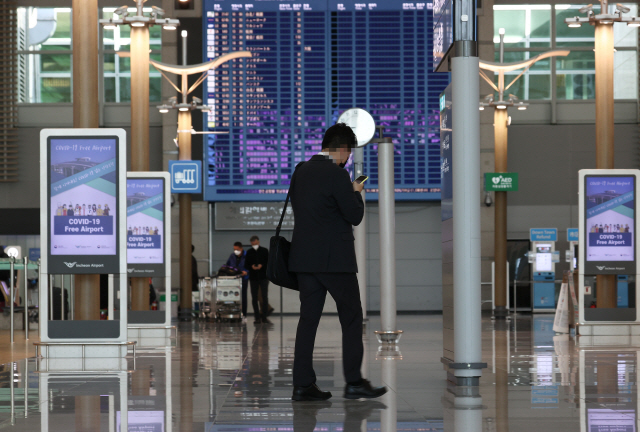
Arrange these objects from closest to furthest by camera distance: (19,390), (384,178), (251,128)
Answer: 1. (19,390)
2. (384,178)
3. (251,128)

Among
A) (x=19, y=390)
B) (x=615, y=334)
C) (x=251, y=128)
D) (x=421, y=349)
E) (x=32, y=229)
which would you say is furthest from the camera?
(x=32, y=229)

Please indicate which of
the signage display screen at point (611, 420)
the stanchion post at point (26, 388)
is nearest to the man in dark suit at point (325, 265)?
the signage display screen at point (611, 420)

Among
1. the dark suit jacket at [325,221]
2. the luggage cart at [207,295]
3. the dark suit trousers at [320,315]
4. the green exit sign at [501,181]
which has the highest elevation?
the green exit sign at [501,181]

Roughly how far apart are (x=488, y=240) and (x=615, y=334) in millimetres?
10919

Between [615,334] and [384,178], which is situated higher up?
[384,178]

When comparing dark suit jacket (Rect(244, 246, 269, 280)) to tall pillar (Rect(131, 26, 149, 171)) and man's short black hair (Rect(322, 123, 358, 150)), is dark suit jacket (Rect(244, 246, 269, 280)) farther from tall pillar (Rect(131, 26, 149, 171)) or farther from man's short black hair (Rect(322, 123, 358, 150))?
man's short black hair (Rect(322, 123, 358, 150))

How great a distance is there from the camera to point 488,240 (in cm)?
2439

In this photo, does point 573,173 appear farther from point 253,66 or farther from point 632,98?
point 253,66

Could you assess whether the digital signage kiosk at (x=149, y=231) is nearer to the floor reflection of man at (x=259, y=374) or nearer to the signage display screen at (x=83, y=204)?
the floor reflection of man at (x=259, y=374)

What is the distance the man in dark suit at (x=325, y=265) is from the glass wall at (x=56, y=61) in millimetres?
19342

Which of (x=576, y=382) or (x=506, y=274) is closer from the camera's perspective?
(x=576, y=382)

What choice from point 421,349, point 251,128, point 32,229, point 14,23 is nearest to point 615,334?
point 421,349

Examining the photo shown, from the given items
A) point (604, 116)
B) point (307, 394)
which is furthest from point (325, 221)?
point (604, 116)

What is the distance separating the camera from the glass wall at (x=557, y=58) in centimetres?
2503
